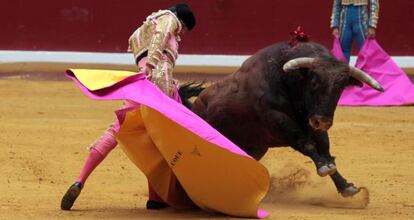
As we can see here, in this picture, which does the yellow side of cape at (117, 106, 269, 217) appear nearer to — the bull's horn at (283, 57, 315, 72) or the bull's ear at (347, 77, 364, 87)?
the bull's horn at (283, 57, 315, 72)

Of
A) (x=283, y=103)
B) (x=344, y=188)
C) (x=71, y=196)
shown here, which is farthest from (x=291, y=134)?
(x=71, y=196)

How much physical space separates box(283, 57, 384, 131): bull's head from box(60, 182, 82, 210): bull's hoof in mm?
1066

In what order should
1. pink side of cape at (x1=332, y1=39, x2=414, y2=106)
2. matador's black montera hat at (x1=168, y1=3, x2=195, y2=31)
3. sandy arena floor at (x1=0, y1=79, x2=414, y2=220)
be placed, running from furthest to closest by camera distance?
pink side of cape at (x1=332, y1=39, x2=414, y2=106) < matador's black montera hat at (x1=168, y1=3, x2=195, y2=31) < sandy arena floor at (x1=0, y1=79, x2=414, y2=220)

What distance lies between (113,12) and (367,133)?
4332 mm

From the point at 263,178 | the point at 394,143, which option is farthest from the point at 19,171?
the point at 394,143

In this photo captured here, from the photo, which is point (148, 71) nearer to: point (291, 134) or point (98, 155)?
point (98, 155)

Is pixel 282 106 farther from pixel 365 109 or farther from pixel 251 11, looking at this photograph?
pixel 251 11

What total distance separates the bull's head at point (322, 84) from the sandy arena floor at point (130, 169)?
44 centimetres

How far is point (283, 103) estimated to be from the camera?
189 inches

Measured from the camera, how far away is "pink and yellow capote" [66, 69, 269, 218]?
447cm

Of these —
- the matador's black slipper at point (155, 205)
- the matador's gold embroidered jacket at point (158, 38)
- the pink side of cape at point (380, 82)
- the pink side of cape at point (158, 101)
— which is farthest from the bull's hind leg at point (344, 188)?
the pink side of cape at point (380, 82)

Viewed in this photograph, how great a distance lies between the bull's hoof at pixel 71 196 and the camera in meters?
4.71

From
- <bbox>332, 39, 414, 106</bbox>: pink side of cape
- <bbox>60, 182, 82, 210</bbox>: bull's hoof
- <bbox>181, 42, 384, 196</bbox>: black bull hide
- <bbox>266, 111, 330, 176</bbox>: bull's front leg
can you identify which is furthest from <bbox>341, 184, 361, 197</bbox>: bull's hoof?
<bbox>332, 39, 414, 106</bbox>: pink side of cape

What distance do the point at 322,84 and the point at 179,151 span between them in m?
0.69
